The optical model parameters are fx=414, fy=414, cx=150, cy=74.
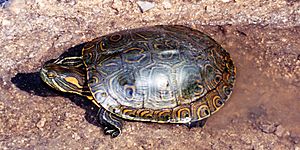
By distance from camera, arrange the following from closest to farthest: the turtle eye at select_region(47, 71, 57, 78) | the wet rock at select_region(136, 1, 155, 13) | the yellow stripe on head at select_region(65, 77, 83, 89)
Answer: the turtle eye at select_region(47, 71, 57, 78)
the yellow stripe on head at select_region(65, 77, 83, 89)
the wet rock at select_region(136, 1, 155, 13)

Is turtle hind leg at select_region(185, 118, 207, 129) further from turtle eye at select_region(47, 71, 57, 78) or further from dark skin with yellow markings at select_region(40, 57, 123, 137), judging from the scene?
turtle eye at select_region(47, 71, 57, 78)

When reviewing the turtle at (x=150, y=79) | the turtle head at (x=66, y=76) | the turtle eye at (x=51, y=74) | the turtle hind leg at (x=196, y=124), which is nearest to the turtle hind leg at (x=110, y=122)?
the turtle at (x=150, y=79)

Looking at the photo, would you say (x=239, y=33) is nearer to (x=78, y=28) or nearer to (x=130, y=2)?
(x=130, y=2)

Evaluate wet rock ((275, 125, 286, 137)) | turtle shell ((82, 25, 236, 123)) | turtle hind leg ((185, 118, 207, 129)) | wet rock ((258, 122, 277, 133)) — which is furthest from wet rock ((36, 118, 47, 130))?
wet rock ((275, 125, 286, 137))

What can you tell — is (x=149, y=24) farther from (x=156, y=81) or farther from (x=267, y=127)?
(x=267, y=127)

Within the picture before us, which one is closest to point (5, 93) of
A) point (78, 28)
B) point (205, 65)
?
point (78, 28)

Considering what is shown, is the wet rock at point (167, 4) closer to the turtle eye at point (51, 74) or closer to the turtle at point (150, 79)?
the turtle at point (150, 79)
